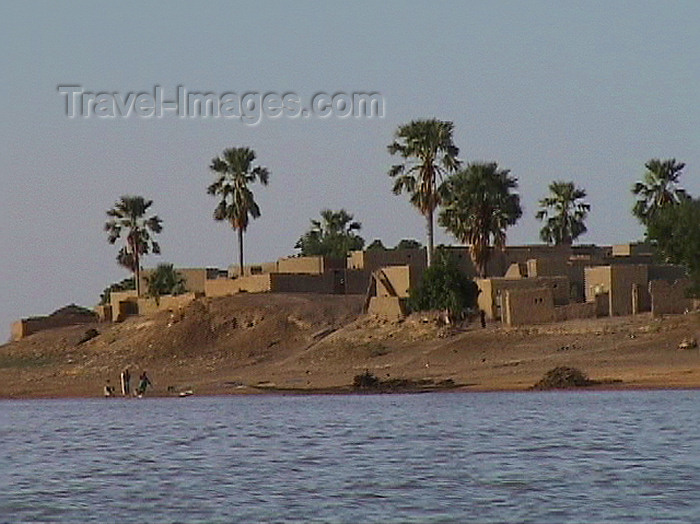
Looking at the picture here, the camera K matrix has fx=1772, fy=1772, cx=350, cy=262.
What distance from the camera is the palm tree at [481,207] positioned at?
226 ft

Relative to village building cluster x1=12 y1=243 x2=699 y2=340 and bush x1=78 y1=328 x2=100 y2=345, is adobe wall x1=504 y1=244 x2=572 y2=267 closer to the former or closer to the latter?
village building cluster x1=12 y1=243 x2=699 y2=340

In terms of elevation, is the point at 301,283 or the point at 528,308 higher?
the point at 301,283

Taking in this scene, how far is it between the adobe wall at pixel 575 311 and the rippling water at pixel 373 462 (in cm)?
1038

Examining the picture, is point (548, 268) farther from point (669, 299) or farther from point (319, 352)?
point (319, 352)

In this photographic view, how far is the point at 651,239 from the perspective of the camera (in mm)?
60344

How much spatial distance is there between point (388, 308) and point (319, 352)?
12.4 ft

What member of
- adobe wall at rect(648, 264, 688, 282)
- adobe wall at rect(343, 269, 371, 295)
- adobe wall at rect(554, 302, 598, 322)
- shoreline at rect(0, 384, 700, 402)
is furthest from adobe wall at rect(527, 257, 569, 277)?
shoreline at rect(0, 384, 700, 402)

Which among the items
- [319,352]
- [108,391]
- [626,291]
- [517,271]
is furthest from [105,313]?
[626,291]

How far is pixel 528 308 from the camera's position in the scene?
2441 inches

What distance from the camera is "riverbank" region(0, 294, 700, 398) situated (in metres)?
55.7

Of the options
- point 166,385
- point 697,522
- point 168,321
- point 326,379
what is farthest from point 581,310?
point 697,522

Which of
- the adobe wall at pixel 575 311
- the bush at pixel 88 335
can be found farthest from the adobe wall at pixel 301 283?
the adobe wall at pixel 575 311

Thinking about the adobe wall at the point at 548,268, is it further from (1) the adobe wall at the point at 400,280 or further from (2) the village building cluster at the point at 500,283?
(1) the adobe wall at the point at 400,280

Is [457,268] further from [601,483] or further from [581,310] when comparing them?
[601,483]
